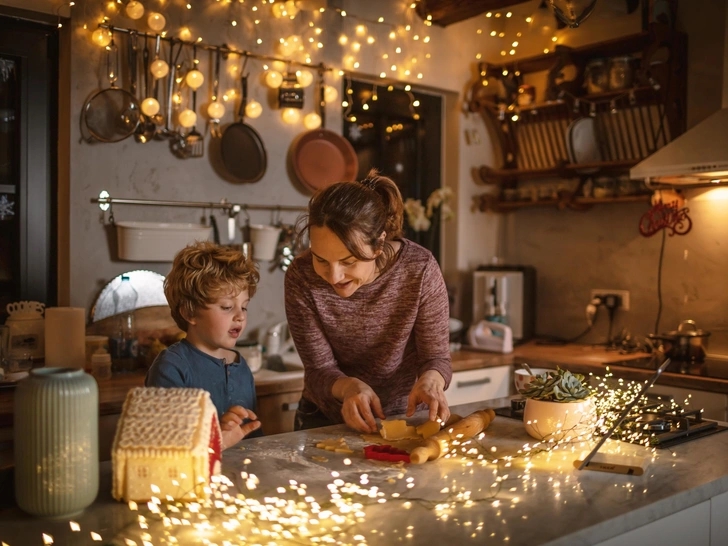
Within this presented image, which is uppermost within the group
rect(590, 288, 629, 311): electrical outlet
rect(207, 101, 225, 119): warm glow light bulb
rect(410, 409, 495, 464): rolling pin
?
rect(207, 101, 225, 119): warm glow light bulb

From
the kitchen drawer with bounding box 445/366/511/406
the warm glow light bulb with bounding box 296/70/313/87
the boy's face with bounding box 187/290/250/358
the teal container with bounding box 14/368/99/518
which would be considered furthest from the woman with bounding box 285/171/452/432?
the warm glow light bulb with bounding box 296/70/313/87

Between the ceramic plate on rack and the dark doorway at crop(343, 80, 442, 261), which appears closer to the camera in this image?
the ceramic plate on rack

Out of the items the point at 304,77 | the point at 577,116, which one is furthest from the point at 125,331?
the point at 577,116

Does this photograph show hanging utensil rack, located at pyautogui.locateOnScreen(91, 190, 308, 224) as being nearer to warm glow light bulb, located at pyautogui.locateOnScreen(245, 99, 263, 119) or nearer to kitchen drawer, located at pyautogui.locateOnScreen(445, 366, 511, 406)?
warm glow light bulb, located at pyautogui.locateOnScreen(245, 99, 263, 119)

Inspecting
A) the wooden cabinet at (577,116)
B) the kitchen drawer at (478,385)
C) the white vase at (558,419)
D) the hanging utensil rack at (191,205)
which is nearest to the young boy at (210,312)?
the white vase at (558,419)

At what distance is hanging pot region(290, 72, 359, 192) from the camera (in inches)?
127

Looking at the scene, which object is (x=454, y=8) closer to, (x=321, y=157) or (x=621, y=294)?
(x=321, y=157)

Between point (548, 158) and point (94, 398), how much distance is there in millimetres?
3142

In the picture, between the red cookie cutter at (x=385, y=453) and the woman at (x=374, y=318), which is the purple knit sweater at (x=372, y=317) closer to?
the woman at (x=374, y=318)

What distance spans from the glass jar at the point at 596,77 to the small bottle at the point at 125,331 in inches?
88.1

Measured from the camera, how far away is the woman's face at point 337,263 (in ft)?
5.43

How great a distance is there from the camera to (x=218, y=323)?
1800 mm

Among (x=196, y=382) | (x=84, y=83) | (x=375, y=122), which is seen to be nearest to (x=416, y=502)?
(x=196, y=382)

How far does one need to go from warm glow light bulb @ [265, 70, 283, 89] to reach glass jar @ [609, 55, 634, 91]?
150 cm
